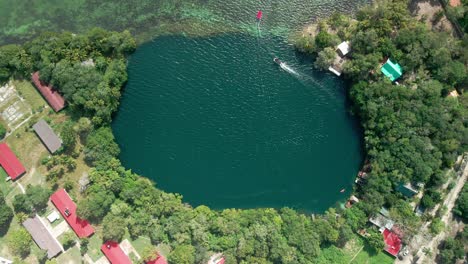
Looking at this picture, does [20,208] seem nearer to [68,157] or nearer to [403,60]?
[68,157]

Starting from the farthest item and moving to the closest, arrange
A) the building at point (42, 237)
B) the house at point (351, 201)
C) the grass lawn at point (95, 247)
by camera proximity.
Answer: the house at point (351, 201) < the grass lawn at point (95, 247) < the building at point (42, 237)

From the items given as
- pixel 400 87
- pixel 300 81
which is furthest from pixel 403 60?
pixel 300 81

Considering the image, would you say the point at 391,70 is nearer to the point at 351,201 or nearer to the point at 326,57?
the point at 326,57

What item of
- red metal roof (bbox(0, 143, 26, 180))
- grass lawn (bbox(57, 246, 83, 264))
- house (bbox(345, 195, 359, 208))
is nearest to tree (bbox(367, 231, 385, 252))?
house (bbox(345, 195, 359, 208))

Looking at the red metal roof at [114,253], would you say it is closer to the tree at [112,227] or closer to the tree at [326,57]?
the tree at [112,227]

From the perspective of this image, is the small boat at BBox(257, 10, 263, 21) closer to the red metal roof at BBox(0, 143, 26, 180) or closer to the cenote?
the cenote

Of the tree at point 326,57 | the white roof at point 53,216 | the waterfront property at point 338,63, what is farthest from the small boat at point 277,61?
the white roof at point 53,216

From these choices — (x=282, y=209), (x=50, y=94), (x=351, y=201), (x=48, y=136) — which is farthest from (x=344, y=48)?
(x=48, y=136)
